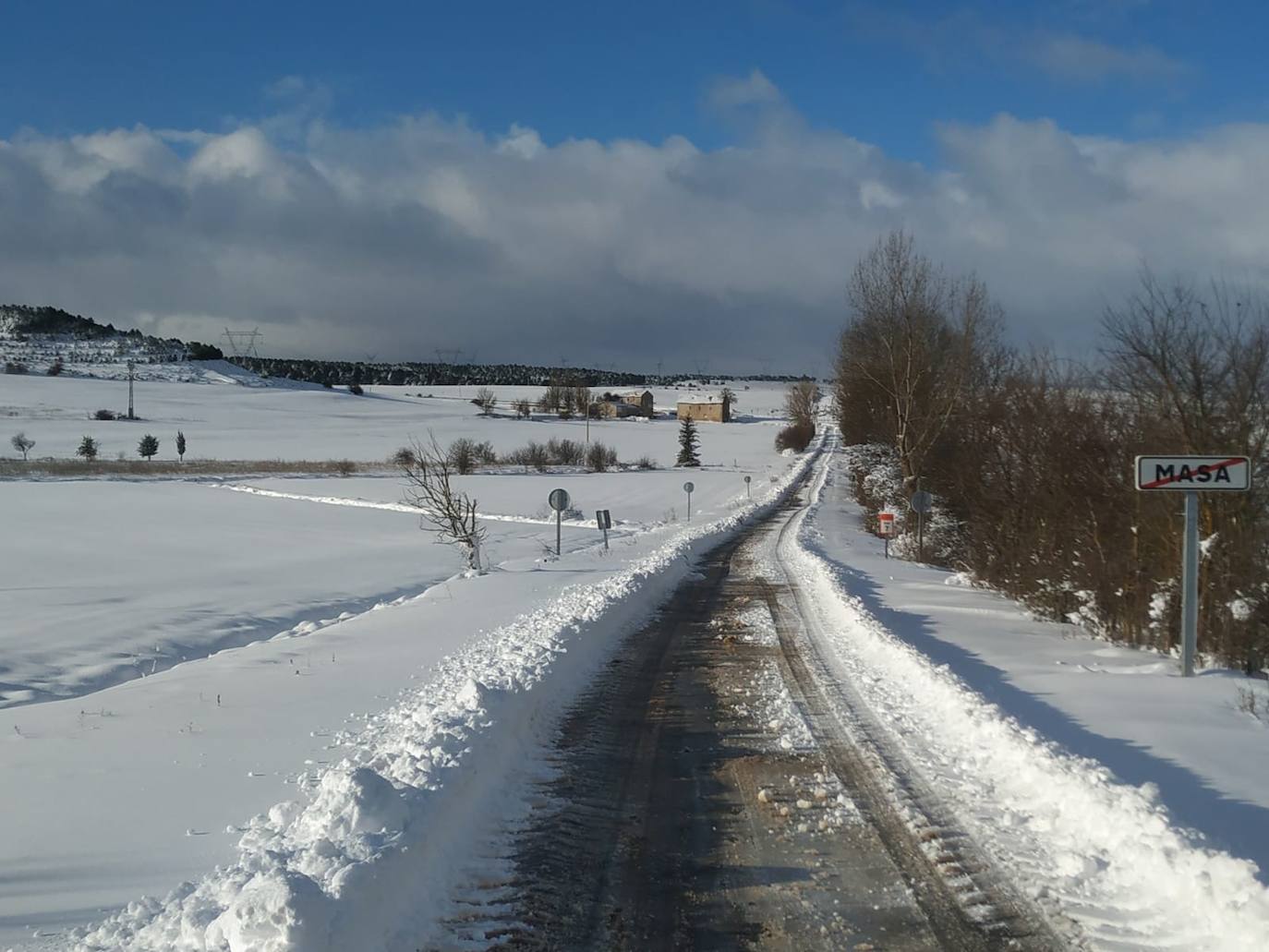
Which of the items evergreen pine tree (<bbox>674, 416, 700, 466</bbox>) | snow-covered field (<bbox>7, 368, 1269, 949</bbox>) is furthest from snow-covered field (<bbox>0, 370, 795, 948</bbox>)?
evergreen pine tree (<bbox>674, 416, 700, 466</bbox>)

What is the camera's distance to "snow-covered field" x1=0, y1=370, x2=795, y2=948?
609 cm

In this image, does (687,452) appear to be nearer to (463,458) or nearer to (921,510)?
(463,458)

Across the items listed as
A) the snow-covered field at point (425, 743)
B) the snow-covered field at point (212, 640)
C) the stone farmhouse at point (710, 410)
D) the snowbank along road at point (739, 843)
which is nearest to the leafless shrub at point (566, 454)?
the snow-covered field at point (212, 640)

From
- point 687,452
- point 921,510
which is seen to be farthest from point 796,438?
point 921,510

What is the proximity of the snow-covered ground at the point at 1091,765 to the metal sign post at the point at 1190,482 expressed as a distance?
81 cm

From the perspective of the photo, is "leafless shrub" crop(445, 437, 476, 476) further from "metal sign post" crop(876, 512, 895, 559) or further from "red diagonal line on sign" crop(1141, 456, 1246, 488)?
"red diagonal line on sign" crop(1141, 456, 1246, 488)

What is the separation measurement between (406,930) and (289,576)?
894 inches

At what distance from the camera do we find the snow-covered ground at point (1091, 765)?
5.14 meters

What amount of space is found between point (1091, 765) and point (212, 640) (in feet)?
49.6

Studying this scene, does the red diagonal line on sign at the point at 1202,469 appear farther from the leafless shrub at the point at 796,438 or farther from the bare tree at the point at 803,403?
the bare tree at the point at 803,403

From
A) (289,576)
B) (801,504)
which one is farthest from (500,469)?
(289,576)

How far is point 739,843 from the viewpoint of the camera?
20.4ft

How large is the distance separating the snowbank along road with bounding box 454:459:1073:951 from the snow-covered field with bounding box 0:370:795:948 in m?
1.43

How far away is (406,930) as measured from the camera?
4895 mm
